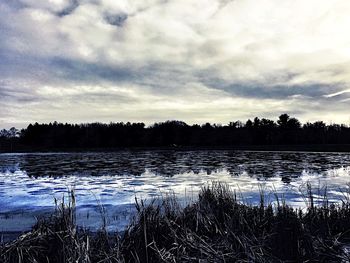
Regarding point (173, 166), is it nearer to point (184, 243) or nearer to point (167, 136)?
point (184, 243)

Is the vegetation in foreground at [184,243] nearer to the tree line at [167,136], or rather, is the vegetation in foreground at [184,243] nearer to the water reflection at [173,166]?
the water reflection at [173,166]

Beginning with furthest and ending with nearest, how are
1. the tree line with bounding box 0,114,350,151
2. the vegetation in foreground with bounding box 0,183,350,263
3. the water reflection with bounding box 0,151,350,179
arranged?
the tree line with bounding box 0,114,350,151 → the water reflection with bounding box 0,151,350,179 → the vegetation in foreground with bounding box 0,183,350,263

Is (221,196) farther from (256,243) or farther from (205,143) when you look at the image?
(205,143)

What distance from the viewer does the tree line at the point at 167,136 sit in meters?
94.2

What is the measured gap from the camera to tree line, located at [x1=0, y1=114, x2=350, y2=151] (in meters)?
94.2

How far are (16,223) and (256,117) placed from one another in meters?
111

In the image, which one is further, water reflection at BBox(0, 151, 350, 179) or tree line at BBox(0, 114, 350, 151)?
tree line at BBox(0, 114, 350, 151)

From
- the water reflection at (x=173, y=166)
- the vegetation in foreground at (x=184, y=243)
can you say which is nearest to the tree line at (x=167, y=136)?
the water reflection at (x=173, y=166)

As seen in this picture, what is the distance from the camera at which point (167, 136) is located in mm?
101188

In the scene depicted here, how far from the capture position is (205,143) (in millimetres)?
98812

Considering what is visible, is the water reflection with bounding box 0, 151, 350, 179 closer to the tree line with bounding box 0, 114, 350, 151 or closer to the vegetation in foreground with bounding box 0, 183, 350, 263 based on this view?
the vegetation in foreground with bounding box 0, 183, 350, 263

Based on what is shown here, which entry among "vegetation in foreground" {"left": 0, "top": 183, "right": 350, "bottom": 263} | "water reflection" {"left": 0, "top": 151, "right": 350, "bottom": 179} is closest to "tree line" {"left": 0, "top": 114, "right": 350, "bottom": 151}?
"water reflection" {"left": 0, "top": 151, "right": 350, "bottom": 179}

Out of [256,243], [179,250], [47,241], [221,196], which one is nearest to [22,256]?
[47,241]

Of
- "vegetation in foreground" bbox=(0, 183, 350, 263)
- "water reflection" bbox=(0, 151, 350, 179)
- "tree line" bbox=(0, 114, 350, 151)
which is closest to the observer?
"vegetation in foreground" bbox=(0, 183, 350, 263)
